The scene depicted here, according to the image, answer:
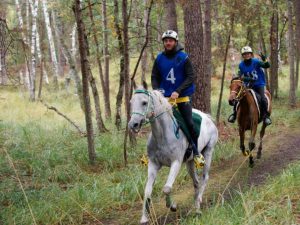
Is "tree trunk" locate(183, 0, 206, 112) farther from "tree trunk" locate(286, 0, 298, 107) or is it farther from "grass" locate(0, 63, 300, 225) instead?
"tree trunk" locate(286, 0, 298, 107)

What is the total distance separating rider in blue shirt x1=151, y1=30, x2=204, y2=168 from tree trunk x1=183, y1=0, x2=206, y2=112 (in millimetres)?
5919

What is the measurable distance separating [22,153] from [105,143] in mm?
2234

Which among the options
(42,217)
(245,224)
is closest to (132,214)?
(42,217)

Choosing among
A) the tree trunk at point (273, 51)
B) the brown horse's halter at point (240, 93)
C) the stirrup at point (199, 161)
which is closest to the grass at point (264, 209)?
the stirrup at point (199, 161)

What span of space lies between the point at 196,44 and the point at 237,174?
15.7 feet

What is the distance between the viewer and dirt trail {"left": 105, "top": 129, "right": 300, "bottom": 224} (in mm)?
7480

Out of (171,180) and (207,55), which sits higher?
(207,55)

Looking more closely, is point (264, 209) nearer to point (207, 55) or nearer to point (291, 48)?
point (207, 55)

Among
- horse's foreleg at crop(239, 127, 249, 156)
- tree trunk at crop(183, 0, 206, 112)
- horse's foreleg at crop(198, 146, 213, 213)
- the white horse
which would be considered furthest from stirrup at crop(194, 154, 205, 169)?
tree trunk at crop(183, 0, 206, 112)

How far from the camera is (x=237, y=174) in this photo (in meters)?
10.1

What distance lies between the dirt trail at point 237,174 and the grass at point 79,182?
27cm

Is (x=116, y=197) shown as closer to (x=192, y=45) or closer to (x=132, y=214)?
(x=132, y=214)

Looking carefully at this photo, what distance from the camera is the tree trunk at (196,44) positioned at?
42.0 ft

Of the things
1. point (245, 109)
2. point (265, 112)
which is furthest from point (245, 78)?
point (265, 112)
